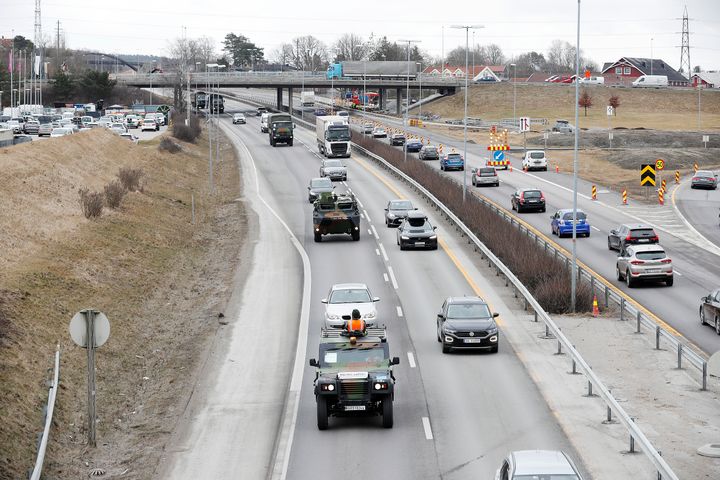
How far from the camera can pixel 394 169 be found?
3150 inches

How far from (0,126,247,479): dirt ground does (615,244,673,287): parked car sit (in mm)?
15722

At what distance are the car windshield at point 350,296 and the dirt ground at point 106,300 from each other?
401cm

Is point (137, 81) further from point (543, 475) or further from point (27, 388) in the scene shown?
point (543, 475)

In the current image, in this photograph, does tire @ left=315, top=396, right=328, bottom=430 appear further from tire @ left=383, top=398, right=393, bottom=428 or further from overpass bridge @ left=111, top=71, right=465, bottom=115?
overpass bridge @ left=111, top=71, right=465, bottom=115

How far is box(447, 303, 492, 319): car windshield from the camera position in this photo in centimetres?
3056

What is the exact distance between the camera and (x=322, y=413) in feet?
75.5

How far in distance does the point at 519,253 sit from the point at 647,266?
16.6ft

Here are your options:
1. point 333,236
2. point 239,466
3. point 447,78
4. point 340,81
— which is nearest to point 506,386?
point 239,466

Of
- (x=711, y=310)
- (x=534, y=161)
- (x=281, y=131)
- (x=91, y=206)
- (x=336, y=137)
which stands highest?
(x=281, y=131)

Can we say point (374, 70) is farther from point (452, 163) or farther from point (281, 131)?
point (452, 163)

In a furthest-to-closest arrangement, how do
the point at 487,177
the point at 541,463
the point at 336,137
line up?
1. the point at 336,137
2. the point at 487,177
3. the point at 541,463

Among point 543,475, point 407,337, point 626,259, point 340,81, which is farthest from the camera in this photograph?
point 340,81

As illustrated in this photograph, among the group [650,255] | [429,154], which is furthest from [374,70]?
[650,255]

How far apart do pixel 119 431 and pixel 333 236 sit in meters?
29.4
